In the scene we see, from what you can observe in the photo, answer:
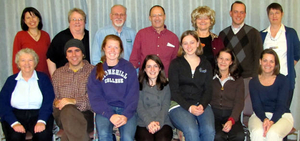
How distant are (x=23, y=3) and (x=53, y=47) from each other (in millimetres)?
1292

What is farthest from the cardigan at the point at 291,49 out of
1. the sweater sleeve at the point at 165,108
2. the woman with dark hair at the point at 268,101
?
the sweater sleeve at the point at 165,108

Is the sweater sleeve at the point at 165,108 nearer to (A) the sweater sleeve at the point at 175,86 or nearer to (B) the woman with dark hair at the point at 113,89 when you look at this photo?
(A) the sweater sleeve at the point at 175,86

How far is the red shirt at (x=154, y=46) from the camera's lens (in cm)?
331

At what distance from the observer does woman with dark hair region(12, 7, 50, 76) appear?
3.54 m

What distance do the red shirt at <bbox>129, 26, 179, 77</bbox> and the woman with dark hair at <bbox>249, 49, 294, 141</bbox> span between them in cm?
108

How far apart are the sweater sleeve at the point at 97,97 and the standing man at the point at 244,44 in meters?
1.81

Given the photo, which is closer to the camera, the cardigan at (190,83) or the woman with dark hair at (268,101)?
the woman with dark hair at (268,101)

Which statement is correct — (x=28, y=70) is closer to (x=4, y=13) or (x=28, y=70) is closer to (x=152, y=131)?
(x=152, y=131)

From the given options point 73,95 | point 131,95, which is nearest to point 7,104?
point 73,95

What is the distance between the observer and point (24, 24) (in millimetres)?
3574

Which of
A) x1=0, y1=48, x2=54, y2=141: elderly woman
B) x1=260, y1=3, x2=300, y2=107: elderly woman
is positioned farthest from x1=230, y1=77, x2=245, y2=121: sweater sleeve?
x1=0, y1=48, x2=54, y2=141: elderly woman

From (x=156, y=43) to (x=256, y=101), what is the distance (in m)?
1.41

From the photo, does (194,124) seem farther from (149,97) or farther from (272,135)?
(272,135)

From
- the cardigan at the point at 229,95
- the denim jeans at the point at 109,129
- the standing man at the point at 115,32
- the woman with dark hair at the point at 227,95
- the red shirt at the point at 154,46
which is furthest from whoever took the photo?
the standing man at the point at 115,32
